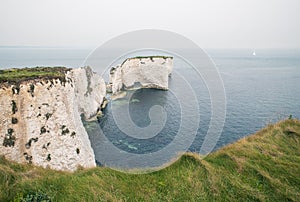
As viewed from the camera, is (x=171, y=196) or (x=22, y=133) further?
(x=22, y=133)

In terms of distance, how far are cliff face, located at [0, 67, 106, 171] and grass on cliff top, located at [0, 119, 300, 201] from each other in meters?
5.96

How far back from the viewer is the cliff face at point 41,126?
14.2m

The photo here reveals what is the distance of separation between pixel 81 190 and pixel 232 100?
154 ft

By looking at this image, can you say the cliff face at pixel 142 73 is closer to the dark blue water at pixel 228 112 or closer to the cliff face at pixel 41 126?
the dark blue water at pixel 228 112

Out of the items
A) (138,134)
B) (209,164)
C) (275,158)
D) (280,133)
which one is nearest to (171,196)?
(209,164)

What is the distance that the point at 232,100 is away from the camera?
157 ft

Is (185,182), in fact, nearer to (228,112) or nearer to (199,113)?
(199,113)

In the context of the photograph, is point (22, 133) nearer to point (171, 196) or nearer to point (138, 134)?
point (171, 196)

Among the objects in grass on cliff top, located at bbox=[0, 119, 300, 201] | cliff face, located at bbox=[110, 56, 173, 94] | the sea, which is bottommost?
the sea

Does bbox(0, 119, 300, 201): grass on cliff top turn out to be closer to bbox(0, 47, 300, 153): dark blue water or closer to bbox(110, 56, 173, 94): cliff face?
bbox(0, 47, 300, 153): dark blue water

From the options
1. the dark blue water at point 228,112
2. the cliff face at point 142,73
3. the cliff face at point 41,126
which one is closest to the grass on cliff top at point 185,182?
the cliff face at point 41,126

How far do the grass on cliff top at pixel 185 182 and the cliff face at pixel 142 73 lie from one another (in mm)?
50052

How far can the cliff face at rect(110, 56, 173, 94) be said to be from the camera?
194 ft

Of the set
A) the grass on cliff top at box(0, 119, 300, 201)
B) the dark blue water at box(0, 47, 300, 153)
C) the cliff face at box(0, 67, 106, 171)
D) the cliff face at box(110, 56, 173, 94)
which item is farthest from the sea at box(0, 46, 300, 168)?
the grass on cliff top at box(0, 119, 300, 201)
